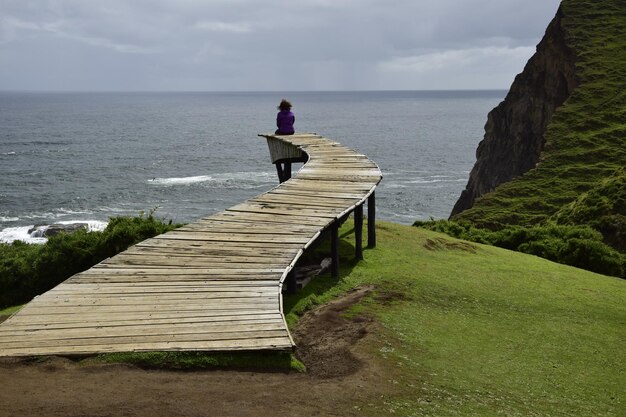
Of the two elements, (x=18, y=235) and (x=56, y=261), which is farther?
(x=18, y=235)

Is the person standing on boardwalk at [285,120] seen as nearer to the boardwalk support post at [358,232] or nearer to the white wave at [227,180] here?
the boardwalk support post at [358,232]

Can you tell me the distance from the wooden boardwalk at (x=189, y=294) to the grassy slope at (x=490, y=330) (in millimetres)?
1494

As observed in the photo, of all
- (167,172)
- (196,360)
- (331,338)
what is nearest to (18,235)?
(167,172)

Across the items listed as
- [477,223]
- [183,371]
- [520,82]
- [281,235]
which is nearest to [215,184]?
[520,82]

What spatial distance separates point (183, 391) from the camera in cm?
849

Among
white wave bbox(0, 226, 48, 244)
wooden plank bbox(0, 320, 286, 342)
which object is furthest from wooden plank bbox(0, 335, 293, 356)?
white wave bbox(0, 226, 48, 244)

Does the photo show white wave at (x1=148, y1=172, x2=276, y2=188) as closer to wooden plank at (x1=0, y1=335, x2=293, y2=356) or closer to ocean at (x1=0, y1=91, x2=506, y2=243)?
ocean at (x1=0, y1=91, x2=506, y2=243)

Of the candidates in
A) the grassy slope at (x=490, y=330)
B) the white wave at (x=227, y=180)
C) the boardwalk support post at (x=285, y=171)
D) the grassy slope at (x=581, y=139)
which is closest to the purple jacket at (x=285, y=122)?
the boardwalk support post at (x=285, y=171)

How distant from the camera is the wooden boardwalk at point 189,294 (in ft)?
31.6

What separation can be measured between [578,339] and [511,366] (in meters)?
2.93

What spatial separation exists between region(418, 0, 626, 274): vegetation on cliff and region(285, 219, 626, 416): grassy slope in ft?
24.8

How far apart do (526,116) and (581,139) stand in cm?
2008

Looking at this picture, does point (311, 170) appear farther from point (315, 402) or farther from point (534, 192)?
point (534, 192)

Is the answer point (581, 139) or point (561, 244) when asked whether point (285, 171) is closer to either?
point (561, 244)
